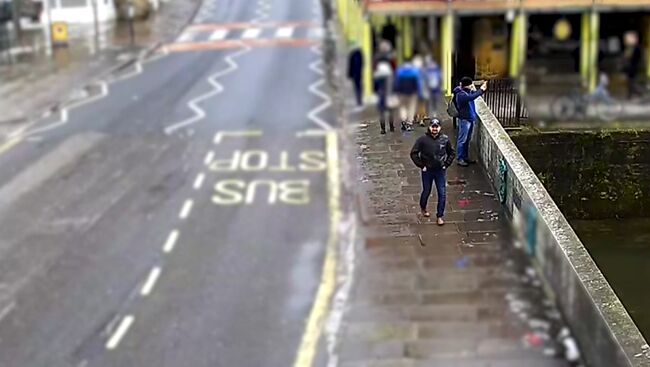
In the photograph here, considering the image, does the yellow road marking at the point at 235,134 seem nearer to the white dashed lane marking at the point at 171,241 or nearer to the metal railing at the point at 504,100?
the white dashed lane marking at the point at 171,241

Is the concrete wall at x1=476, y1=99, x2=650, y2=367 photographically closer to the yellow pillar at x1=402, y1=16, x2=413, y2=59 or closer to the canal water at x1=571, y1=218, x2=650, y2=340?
the yellow pillar at x1=402, y1=16, x2=413, y2=59

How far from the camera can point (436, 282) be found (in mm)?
6781

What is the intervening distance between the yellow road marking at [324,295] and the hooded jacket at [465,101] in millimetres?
8054

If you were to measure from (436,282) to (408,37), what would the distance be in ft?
12.3

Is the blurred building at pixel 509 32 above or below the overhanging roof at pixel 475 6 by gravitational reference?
below

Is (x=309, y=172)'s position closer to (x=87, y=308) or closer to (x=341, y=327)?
(x=87, y=308)

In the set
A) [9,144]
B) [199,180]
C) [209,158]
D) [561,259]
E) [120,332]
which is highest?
[561,259]

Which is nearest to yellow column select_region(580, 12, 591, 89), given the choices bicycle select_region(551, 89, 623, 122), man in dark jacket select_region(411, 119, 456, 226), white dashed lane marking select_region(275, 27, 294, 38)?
bicycle select_region(551, 89, 623, 122)

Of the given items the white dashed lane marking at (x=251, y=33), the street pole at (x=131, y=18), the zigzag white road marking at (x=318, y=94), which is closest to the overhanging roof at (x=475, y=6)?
the zigzag white road marking at (x=318, y=94)

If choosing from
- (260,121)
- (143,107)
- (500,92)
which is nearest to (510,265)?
(500,92)

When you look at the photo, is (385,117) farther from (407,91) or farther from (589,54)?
(589,54)

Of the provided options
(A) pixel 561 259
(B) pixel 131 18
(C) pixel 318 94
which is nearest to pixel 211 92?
(C) pixel 318 94

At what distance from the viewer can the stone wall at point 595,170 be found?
654 centimetres

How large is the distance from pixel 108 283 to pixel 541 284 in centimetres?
965
